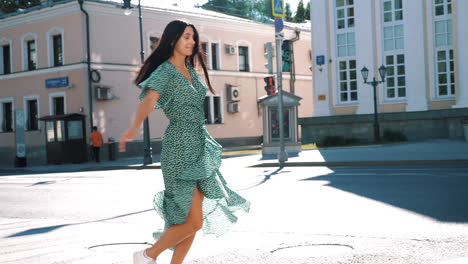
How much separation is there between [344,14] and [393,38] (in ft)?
8.70

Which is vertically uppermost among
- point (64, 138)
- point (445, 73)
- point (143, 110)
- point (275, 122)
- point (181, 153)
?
point (445, 73)

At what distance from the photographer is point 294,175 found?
15.8 meters

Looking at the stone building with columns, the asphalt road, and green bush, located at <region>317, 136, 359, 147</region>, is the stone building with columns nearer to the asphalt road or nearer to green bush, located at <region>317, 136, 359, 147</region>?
green bush, located at <region>317, 136, 359, 147</region>

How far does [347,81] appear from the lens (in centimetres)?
3200

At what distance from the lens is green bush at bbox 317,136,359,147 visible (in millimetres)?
29734

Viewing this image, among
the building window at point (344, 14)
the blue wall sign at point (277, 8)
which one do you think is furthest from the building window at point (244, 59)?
the blue wall sign at point (277, 8)

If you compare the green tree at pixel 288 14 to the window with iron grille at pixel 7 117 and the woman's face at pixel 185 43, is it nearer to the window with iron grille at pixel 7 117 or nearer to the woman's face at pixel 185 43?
the window with iron grille at pixel 7 117

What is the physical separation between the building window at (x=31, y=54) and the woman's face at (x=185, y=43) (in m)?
33.0

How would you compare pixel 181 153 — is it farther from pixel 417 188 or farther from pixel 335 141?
pixel 335 141

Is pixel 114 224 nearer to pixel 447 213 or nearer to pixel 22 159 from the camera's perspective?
pixel 447 213

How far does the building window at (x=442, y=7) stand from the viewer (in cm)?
2993

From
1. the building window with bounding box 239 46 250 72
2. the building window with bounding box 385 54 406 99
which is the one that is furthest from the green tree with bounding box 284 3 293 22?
the building window with bounding box 385 54 406 99

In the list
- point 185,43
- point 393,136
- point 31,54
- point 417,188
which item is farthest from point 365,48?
point 185,43

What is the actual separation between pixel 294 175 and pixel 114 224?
7.60m
